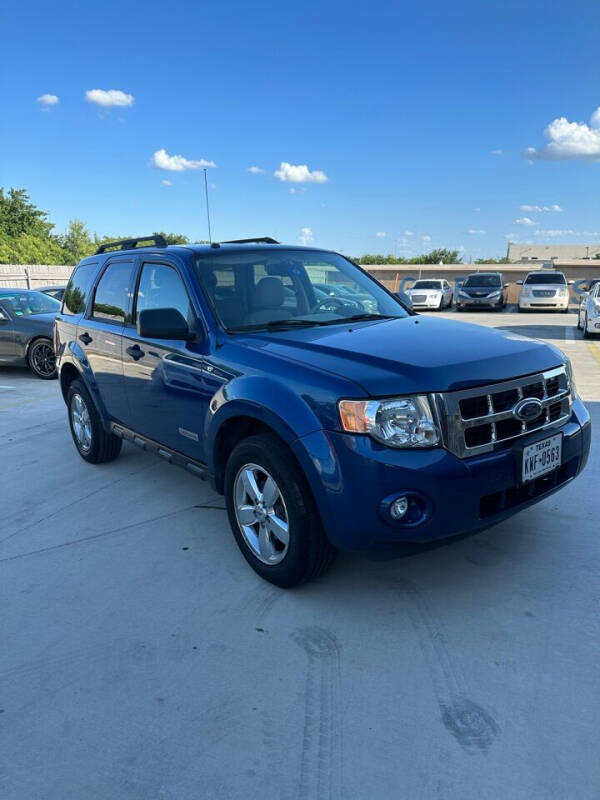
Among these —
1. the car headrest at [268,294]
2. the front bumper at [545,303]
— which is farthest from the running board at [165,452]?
the front bumper at [545,303]

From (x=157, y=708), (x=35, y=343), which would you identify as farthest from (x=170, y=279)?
(x=35, y=343)

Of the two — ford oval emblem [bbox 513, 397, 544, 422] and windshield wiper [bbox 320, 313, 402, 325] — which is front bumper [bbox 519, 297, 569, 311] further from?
ford oval emblem [bbox 513, 397, 544, 422]

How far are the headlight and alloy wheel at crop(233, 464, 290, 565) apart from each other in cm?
62

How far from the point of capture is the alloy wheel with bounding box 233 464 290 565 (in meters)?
2.96

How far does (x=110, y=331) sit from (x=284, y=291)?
1534 millimetres

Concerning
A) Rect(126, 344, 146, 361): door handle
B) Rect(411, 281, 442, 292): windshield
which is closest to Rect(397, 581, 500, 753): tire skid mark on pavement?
Rect(126, 344, 146, 361): door handle

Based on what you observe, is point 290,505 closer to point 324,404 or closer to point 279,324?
point 324,404

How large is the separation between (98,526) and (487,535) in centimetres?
252

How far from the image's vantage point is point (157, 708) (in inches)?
89.3

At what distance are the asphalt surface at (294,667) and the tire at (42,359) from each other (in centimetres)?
672

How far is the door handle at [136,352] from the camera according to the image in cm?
399

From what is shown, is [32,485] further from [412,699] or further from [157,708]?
[412,699]

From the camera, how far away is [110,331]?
4461mm

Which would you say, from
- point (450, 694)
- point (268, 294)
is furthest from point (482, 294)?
point (450, 694)
